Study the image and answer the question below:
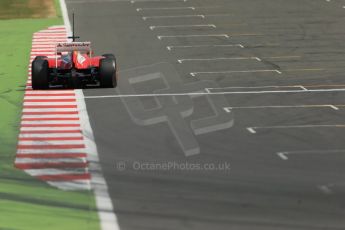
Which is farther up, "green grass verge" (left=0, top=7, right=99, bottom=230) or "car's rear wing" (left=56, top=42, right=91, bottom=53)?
"car's rear wing" (left=56, top=42, right=91, bottom=53)

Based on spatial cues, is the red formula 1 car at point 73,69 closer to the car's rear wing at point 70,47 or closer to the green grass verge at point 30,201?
the car's rear wing at point 70,47

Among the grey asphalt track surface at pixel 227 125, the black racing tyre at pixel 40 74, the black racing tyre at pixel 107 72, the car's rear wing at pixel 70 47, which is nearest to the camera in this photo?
the grey asphalt track surface at pixel 227 125

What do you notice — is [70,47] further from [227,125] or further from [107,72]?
[227,125]

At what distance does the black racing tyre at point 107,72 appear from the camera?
2459 centimetres

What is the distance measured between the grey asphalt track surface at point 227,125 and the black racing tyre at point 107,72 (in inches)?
19.9

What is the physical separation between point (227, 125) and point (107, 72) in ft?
17.9

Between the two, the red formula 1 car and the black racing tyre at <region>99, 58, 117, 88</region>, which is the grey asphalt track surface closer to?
the black racing tyre at <region>99, 58, 117, 88</region>

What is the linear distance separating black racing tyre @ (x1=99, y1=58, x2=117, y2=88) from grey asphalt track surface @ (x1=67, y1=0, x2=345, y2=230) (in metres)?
0.50

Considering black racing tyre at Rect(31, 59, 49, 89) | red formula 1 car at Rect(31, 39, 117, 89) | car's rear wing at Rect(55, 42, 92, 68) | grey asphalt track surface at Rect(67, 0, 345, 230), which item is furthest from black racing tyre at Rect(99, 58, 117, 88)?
black racing tyre at Rect(31, 59, 49, 89)

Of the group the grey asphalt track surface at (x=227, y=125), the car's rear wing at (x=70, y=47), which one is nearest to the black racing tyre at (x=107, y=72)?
the grey asphalt track surface at (x=227, y=125)

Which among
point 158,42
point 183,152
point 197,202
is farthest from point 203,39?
point 197,202

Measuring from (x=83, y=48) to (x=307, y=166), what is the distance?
10.1 m

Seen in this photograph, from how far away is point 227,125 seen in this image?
21094 millimetres

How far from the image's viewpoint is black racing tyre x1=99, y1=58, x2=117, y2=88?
24.6 meters
